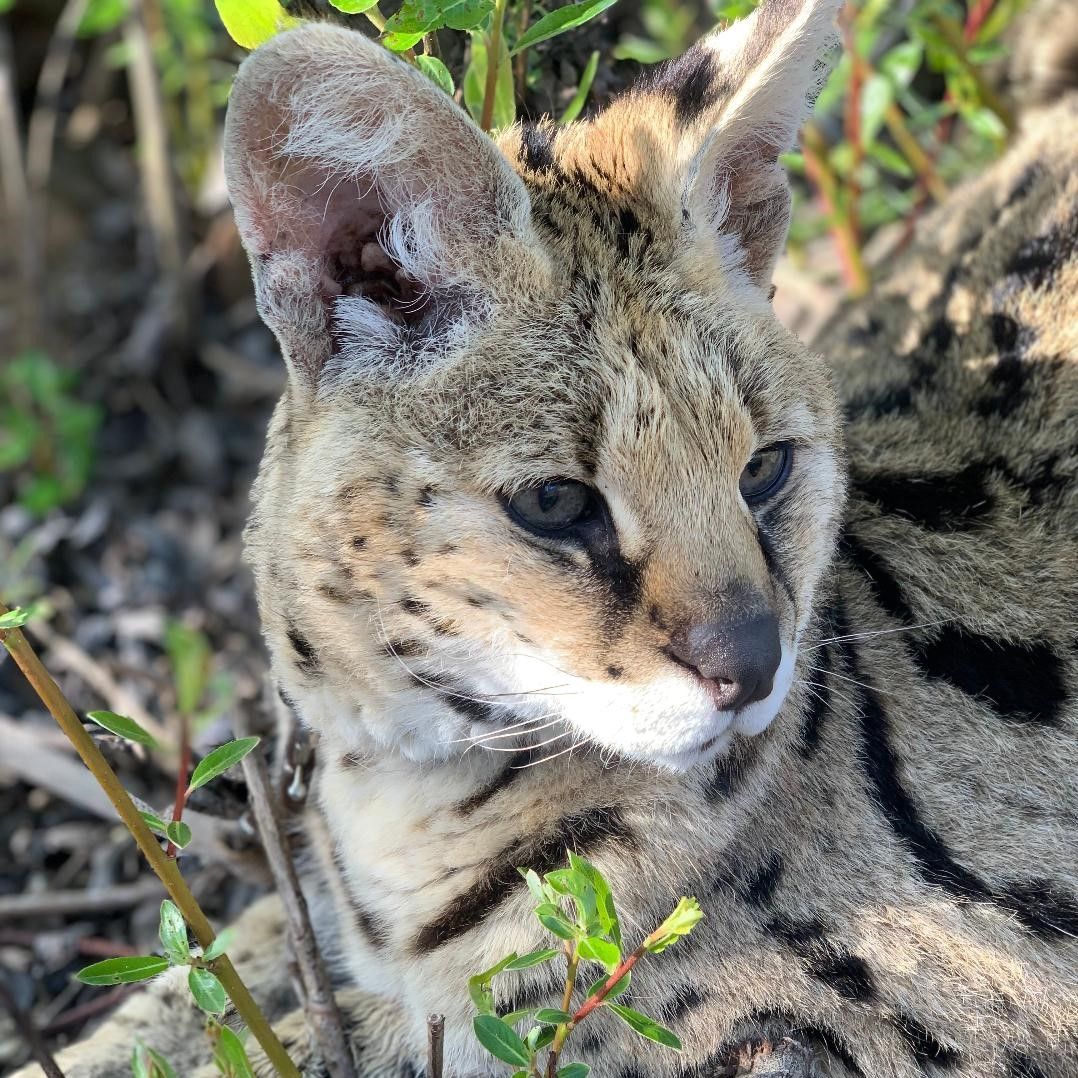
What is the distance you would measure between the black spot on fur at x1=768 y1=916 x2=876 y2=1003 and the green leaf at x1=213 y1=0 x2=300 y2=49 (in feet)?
6.12

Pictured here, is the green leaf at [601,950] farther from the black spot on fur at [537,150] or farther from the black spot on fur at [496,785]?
the black spot on fur at [537,150]

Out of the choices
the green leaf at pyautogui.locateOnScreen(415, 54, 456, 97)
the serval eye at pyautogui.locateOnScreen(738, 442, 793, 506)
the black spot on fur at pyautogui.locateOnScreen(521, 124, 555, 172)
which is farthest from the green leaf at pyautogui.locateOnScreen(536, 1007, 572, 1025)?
the green leaf at pyautogui.locateOnScreen(415, 54, 456, 97)

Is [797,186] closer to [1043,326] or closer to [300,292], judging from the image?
[1043,326]

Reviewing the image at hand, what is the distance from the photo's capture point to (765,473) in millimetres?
2227

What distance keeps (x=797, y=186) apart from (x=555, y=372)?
353 centimetres

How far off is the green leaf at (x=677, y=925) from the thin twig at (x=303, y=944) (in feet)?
2.92

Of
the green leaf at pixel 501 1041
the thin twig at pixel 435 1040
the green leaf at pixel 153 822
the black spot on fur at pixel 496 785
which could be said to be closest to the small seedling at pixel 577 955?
the green leaf at pixel 501 1041

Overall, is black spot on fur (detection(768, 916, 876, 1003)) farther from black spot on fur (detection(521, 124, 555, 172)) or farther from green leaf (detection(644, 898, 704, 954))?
black spot on fur (detection(521, 124, 555, 172))

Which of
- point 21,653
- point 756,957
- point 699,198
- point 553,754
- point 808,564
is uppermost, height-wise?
point 699,198

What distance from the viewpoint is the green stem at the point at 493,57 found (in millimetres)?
2316

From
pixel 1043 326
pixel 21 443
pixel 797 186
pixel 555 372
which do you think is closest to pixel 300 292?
pixel 555 372

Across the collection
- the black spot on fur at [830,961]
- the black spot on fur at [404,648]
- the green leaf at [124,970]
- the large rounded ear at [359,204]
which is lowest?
the black spot on fur at [830,961]

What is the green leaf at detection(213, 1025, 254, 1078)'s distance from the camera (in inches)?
75.5

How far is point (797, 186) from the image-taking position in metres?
5.22
